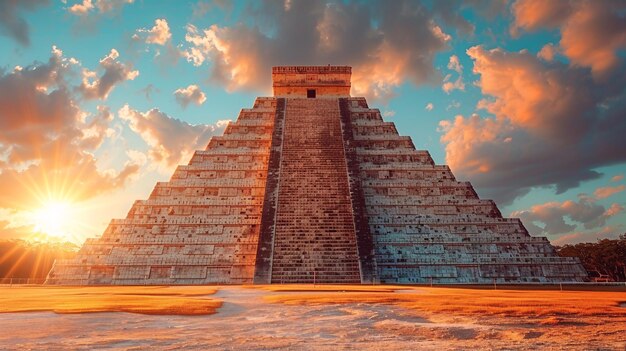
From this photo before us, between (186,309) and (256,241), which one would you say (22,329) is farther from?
(256,241)

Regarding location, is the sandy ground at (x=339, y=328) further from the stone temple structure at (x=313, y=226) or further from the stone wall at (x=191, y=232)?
the stone wall at (x=191, y=232)

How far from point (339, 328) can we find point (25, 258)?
50.5 meters

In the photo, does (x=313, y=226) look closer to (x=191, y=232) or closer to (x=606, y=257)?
(x=191, y=232)

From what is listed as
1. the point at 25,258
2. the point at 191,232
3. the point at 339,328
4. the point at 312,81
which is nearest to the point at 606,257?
the point at 312,81

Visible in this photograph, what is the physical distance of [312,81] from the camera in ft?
98.9

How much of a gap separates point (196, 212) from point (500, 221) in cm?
1432

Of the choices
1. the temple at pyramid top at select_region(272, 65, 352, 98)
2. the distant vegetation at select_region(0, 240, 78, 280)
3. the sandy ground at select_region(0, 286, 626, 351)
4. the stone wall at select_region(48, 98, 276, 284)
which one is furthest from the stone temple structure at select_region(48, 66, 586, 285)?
the distant vegetation at select_region(0, 240, 78, 280)

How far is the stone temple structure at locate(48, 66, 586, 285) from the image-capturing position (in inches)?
691

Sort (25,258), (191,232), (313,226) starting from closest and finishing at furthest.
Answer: (313,226) → (191,232) → (25,258)

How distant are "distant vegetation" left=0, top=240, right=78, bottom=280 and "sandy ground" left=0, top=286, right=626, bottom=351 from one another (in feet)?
138

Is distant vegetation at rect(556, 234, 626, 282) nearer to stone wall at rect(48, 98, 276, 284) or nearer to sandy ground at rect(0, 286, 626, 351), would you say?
stone wall at rect(48, 98, 276, 284)

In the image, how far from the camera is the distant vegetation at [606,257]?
37719mm

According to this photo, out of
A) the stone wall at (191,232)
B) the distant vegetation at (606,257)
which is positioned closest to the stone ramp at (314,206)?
the stone wall at (191,232)

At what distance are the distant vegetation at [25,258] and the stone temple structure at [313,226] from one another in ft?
90.0
